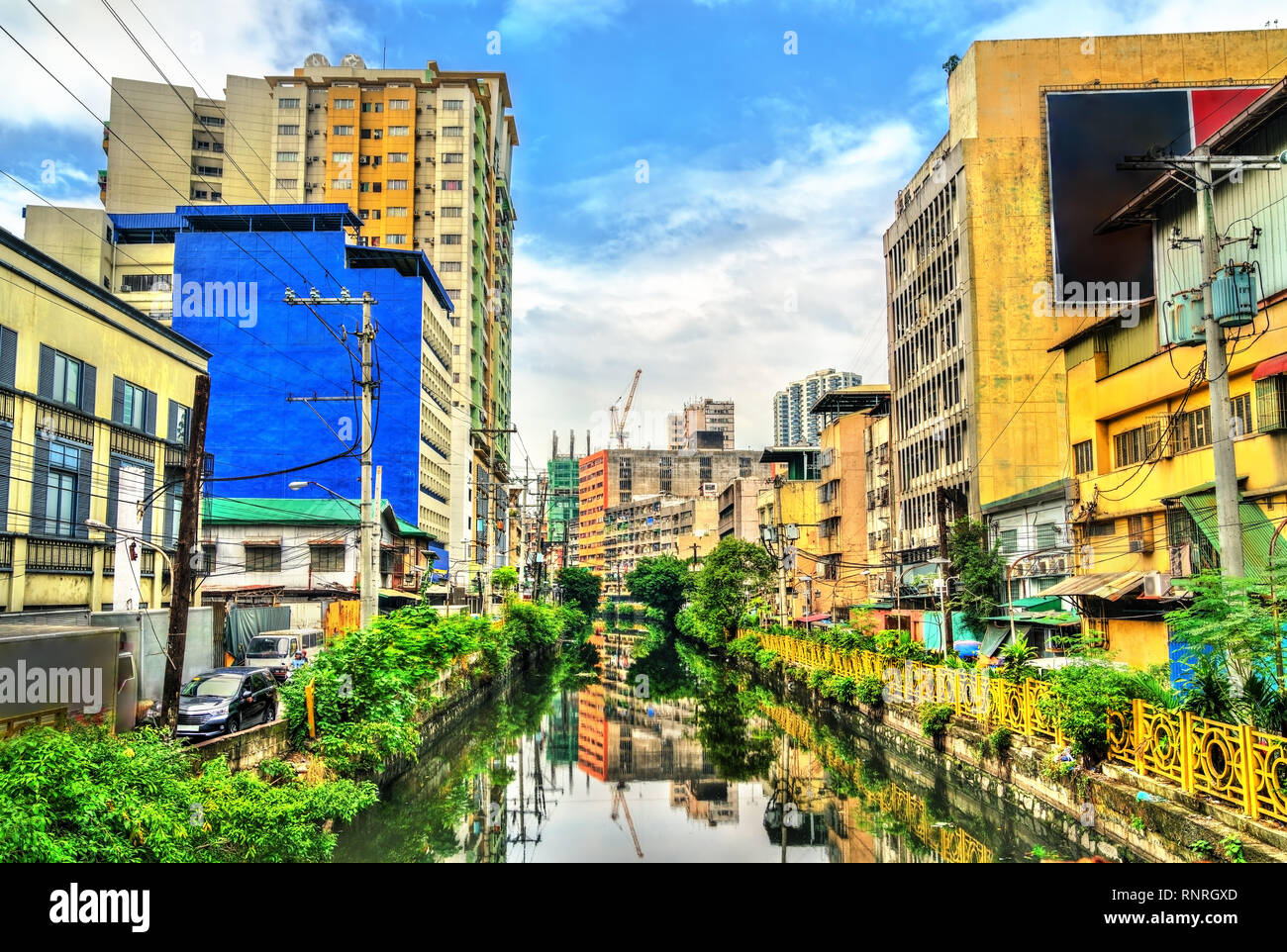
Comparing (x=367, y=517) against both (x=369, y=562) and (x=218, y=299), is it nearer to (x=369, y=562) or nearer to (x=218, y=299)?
(x=369, y=562)

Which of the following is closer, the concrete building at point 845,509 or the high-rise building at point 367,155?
the concrete building at point 845,509

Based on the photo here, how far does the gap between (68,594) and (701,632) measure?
47401 millimetres

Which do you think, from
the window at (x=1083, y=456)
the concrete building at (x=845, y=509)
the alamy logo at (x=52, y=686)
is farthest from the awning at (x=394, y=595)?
the window at (x=1083, y=456)

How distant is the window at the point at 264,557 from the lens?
4566cm

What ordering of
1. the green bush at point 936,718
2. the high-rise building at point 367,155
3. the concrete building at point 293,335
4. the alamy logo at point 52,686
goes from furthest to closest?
the high-rise building at point 367,155 → the concrete building at point 293,335 → the green bush at point 936,718 → the alamy logo at point 52,686

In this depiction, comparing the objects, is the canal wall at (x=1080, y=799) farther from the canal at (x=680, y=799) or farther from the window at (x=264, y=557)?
the window at (x=264, y=557)

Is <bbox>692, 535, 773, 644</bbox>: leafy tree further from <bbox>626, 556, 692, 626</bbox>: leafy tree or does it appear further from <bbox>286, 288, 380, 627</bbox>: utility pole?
<bbox>286, 288, 380, 627</bbox>: utility pole

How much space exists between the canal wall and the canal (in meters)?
0.21

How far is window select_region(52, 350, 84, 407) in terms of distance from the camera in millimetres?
25623

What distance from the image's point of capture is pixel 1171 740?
13305 millimetres

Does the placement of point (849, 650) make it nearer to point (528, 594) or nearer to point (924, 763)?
point (924, 763)

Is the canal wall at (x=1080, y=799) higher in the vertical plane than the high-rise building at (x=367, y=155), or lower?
lower
